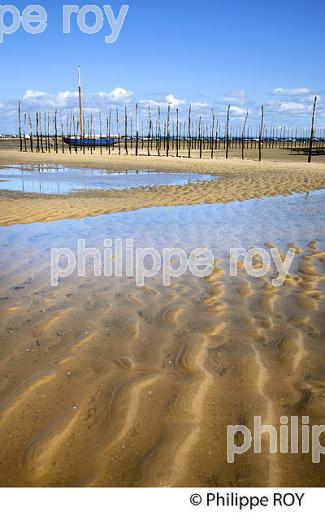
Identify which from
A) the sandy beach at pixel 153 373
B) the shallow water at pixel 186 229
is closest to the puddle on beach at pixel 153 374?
the sandy beach at pixel 153 373

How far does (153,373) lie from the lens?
3.00 m

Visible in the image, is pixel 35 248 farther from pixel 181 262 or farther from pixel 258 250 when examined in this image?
pixel 258 250

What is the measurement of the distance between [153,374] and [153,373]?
16mm

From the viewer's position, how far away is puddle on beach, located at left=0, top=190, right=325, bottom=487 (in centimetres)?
214

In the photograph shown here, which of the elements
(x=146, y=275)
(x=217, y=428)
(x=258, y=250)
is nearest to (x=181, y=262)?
(x=146, y=275)

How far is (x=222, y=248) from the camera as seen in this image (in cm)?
672

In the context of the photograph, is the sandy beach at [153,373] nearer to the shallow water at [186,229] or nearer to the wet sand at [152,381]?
the wet sand at [152,381]

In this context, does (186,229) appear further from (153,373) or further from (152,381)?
(152,381)

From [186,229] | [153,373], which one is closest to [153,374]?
[153,373]

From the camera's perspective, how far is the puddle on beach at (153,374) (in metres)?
2.14

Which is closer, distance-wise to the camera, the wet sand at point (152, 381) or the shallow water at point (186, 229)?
the wet sand at point (152, 381)

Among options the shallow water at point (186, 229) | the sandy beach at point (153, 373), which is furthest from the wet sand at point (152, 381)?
the shallow water at point (186, 229)

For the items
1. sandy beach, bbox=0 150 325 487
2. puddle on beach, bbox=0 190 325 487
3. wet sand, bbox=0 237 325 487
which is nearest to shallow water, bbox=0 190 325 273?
sandy beach, bbox=0 150 325 487
